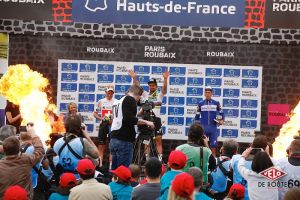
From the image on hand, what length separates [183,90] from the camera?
16.9 meters

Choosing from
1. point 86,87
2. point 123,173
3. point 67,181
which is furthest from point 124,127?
point 86,87

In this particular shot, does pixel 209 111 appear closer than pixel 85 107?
Yes

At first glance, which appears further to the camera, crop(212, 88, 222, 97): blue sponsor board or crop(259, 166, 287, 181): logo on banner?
crop(212, 88, 222, 97): blue sponsor board

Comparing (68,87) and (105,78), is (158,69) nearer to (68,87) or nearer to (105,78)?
(105,78)

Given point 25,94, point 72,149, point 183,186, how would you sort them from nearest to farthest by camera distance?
point 183,186 → point 72,149 → point 25,94

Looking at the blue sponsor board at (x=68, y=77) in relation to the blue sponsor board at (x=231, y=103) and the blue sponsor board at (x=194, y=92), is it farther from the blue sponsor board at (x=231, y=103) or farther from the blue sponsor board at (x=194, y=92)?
the blue sponsor board at (x=231, y=103)

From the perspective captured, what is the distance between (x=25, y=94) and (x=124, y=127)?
5.87 meters

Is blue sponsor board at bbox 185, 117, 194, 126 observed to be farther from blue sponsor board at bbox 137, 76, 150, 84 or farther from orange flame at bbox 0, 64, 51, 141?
orange flame at bbox 0, 64, 51, 141

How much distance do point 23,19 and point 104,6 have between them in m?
2.03

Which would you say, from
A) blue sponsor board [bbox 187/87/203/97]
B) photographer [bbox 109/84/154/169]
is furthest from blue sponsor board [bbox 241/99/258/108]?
photographer [bbox 109/84/154/169]

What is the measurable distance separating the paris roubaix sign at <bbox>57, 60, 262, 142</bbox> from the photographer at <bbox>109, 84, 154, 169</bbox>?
6.12m

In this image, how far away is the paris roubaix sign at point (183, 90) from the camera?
16797 millimetres

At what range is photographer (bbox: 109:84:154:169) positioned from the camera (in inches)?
412

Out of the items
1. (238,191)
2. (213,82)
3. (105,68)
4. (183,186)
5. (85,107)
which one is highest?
(105,68)
